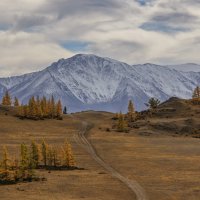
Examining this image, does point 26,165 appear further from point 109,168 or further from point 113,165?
point 113,165

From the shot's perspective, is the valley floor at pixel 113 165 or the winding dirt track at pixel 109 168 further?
the winding dirt track at pixel 109 168

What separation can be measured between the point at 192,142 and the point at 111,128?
4232 cm

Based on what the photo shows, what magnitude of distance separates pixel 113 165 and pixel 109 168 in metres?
4.29

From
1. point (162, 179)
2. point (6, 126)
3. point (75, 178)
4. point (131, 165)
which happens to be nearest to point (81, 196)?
point (75, 178)

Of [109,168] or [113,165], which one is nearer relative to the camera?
[109,168]

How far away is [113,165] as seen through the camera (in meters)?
102

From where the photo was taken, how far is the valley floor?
70125 millimetres

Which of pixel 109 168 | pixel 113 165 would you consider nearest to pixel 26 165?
pixel 109 168

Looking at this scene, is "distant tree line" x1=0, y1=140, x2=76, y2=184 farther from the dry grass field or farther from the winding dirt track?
the winding dirt track

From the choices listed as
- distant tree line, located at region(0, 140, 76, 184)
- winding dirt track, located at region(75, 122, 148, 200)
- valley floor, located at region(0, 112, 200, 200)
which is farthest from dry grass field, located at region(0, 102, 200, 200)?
distant tree line, located at region(0, 140, 76, 184)

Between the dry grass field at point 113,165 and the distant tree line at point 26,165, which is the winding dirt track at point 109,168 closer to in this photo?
the dry grass field at point 113,165

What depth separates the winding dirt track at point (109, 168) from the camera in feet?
232

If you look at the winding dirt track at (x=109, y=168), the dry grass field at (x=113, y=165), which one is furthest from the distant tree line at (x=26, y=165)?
the winding dirt track at (x=109, y=168)

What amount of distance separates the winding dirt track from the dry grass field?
2.65ft
